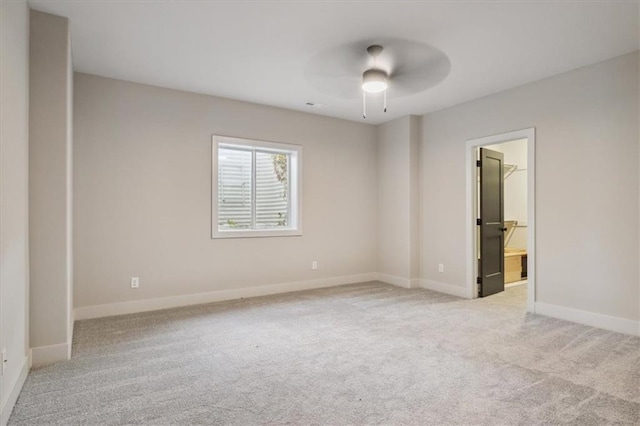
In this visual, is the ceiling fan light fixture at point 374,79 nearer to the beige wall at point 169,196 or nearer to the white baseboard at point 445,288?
the beige wall at point 169,196

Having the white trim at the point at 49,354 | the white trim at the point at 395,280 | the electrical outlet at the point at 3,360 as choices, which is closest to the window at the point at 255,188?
the white trim at the point at 395,280

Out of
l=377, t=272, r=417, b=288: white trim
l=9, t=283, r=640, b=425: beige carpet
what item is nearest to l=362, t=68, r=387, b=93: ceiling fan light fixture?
l=9, t=283, r=640, b=425: beige carpet

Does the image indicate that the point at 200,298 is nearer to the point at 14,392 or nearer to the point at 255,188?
the point at 255,188

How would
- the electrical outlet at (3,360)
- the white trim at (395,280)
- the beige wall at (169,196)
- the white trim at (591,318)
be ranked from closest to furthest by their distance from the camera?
1. the electrical outlet at (3,360)
2. the white trim at (591,318)
3. the beige wall at (169,196)
4. the white trim at (395,280)

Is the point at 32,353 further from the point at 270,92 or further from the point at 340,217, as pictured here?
the point at 340,217

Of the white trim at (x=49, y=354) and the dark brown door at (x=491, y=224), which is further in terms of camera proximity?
the dark brown door at (x=491, y=224)

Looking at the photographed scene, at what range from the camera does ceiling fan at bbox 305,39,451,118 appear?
10.6ft

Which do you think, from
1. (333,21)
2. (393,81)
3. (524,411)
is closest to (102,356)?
(524,411)

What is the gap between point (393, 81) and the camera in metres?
3.88

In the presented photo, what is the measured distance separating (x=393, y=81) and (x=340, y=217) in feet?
7.88

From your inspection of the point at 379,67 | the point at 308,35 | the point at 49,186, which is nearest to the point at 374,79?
the point at 379,67

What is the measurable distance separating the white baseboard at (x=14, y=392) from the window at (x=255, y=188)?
7.64 feet

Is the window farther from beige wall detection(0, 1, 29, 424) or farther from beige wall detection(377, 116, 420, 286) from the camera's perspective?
beige wall detection(0, 1, 29, 424)

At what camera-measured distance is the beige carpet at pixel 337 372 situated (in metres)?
2.05
